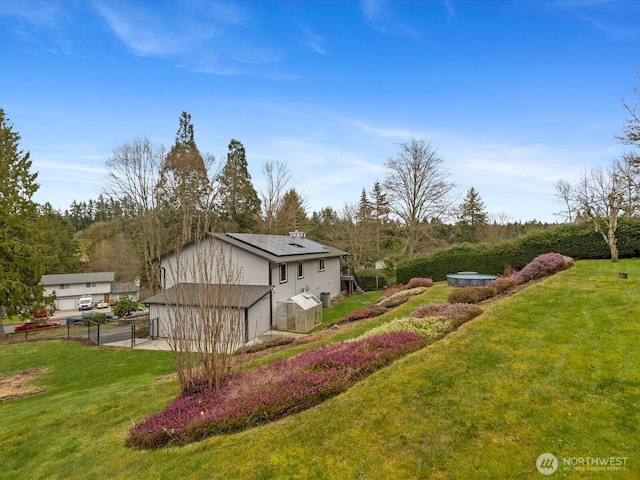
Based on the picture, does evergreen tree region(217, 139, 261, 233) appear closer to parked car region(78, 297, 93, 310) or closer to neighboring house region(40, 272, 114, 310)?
parked car region(78, 297, 93, 310)

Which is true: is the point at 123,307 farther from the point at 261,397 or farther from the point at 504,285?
the point at 504,285

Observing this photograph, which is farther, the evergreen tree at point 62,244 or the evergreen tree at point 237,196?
the evergreen tree at point 62,244

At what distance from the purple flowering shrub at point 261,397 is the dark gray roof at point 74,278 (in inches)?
2033

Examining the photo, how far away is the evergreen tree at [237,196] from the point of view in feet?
119

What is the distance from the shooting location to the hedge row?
18.7 m

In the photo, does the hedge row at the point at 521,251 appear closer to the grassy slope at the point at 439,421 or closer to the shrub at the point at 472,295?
the shrub at the point at 472,295

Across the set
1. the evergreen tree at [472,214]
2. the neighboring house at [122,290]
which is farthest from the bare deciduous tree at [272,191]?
the evergreen tree at [472,214]

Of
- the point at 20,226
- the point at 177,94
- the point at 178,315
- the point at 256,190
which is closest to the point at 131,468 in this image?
the point at 178,315

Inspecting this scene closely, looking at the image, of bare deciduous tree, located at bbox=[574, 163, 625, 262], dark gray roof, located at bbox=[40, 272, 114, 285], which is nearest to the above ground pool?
bare deciduous tree, located at bbox=[574, 163, 625, 262]

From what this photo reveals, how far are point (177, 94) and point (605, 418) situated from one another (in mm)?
19711

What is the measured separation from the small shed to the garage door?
43.8 meters

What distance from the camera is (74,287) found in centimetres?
4644

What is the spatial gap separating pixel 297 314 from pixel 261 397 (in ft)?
44.3

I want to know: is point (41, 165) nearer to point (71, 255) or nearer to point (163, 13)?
point (163, 13)
